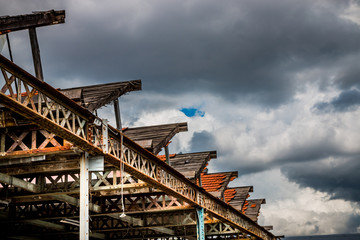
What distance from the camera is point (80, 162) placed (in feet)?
47.8

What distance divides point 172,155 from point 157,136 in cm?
708

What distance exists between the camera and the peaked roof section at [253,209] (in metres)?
40.9

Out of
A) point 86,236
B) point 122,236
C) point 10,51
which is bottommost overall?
point 86,236

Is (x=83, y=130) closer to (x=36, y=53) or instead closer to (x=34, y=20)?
(x=36, y=53)

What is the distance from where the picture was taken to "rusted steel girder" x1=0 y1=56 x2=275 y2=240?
1139cm

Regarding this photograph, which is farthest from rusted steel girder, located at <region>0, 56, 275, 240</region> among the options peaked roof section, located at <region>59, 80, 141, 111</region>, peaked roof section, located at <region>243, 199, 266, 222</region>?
peaked roof section, located at <region>243, 199, 266, 222</region>

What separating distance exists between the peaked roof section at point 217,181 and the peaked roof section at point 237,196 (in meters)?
2.69

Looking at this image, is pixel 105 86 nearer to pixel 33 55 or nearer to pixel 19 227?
pixel 33 55

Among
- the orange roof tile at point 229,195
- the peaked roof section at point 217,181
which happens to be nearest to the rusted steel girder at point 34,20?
the peaked roof section at point 217,181

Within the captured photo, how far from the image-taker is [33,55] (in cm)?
1385

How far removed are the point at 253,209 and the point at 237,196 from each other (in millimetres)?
5868

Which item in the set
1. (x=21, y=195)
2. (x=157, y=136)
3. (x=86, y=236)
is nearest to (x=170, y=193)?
(x=157, y=136)

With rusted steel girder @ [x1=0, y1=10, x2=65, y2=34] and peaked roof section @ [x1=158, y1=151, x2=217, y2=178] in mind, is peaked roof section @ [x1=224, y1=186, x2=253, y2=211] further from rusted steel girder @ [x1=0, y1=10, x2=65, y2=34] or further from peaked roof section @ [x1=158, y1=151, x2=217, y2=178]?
rusted steel girder @ [x1=0, y1=10, x2=65, y2=34]

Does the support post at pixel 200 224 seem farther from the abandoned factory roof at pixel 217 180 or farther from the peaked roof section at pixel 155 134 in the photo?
the abandoned factory roof at pixel 217 180
